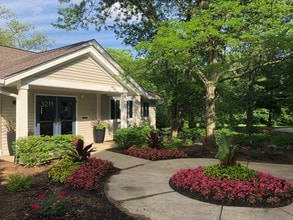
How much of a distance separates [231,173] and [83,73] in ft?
26.2

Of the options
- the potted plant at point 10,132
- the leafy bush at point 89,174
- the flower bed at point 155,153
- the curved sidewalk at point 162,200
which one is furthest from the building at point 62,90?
the curved sidewalk at point 162,200

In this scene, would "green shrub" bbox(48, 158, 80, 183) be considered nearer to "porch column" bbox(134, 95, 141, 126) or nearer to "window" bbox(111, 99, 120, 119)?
"porch column" bbox(134, 95, 141, 126)

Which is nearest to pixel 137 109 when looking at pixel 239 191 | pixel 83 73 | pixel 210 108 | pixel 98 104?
pixel 98 104

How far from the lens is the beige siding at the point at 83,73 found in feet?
36.6

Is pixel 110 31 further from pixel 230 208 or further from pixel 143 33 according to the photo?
pixel 230 208

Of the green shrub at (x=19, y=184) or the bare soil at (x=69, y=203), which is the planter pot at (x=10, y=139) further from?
the green shrub at (x=19, y=184)

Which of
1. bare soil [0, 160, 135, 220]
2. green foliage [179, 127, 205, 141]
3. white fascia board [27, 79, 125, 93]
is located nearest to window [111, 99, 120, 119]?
white fascia board [27, 79, 125, 93]

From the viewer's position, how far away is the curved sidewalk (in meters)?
4.80

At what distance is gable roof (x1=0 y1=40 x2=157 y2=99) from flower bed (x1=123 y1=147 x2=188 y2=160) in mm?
4291

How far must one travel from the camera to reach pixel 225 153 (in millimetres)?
6285

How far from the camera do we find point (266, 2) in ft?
33.0

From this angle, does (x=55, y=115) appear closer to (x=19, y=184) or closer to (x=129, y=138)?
(x=129, y=138)

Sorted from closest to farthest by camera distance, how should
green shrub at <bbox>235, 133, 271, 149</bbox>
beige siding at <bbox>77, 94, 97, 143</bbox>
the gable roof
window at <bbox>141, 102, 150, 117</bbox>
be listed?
the gable roof, green shrub at <bbox>235, 133, 271, 149</bbox>, beige siding at <bbox>77, 94, 97, 143</bbox>, window at <bbox>141, 102, 150, 117</bbox>

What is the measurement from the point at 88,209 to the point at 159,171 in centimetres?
321
